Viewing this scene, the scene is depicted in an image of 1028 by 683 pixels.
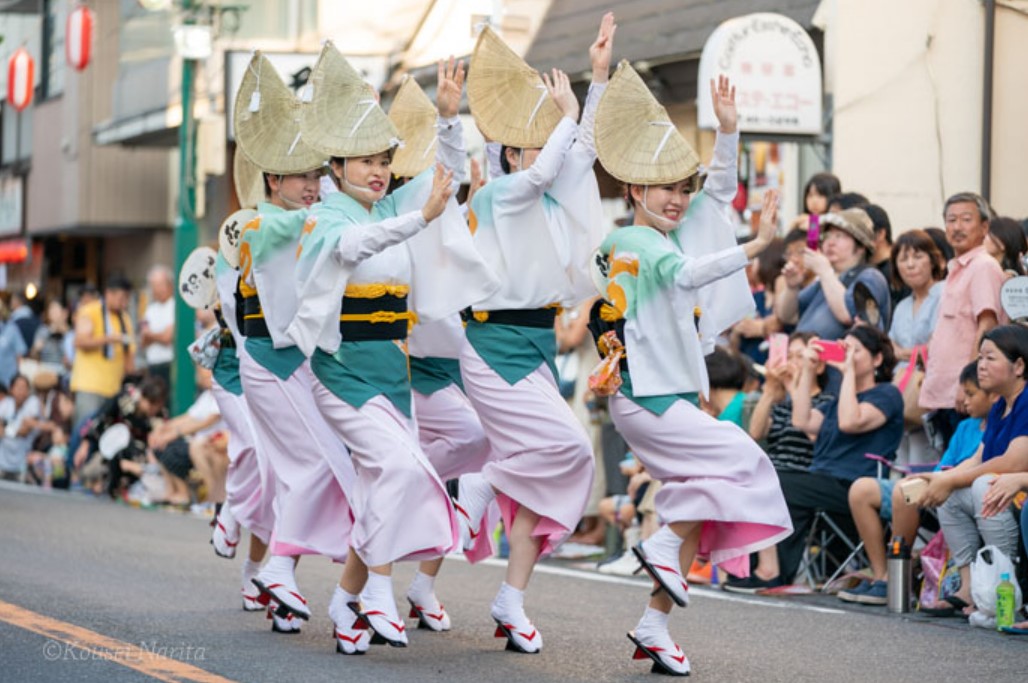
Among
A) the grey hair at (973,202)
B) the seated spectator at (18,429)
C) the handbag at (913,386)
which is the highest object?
the grey hair at (973,202)

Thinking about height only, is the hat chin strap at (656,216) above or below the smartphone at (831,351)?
above

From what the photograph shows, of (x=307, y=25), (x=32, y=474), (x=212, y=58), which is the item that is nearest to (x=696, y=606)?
(x=32, y=474)

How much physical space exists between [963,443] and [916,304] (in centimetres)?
137

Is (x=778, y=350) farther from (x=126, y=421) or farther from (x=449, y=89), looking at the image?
(x=126, y=421)

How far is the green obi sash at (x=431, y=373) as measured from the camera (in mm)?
8477

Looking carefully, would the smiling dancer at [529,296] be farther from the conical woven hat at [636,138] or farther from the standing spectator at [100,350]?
the standing spectator at [100,350]

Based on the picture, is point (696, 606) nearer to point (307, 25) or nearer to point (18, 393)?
point (18, 393)

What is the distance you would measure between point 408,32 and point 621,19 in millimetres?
5717

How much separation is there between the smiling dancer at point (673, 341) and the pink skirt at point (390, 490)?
777 mm

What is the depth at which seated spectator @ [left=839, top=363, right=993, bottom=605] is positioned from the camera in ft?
31.3

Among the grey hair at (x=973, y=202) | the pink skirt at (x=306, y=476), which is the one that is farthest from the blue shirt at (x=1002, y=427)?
the pink skirt at (x=306, y=476)

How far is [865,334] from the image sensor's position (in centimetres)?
1041

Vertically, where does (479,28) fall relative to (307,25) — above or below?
below

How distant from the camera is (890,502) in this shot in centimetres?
1005
